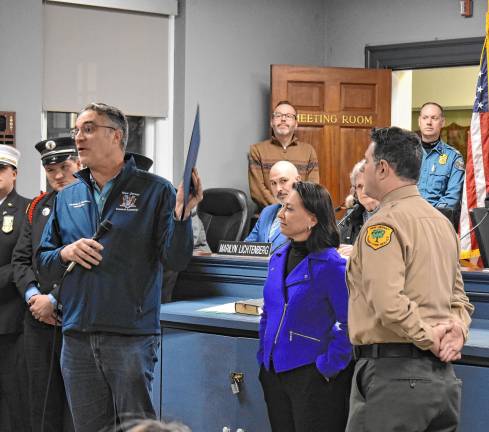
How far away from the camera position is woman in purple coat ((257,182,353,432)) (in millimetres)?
3037

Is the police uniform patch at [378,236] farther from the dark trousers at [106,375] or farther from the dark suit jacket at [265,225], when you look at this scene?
the dark suit jacket at [265,225]

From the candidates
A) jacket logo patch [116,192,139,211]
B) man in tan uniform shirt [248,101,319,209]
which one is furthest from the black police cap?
man in tan uniform shirt [248,101,319,209]

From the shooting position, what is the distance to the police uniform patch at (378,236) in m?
2.52

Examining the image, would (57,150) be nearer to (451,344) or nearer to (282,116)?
(451,344)

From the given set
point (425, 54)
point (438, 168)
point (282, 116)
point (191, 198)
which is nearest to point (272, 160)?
point (282, 116)

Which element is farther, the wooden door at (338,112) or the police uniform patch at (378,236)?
the wooden door at (338,112)

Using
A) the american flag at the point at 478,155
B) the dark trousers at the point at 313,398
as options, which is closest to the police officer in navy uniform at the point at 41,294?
the dark trousers at the point at 313,398

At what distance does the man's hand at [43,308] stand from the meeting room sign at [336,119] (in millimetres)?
4341

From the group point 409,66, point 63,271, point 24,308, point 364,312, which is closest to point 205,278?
point 24,308

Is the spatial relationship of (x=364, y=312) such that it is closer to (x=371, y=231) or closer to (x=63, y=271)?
(x=371, y=231)

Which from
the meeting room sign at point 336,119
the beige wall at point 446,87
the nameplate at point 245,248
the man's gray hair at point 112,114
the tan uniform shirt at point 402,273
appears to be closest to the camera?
the tan uniform shirt at point 402,273

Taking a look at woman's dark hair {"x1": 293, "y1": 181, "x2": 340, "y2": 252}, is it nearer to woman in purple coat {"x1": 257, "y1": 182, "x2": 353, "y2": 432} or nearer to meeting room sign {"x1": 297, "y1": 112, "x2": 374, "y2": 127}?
woman in purple coat {"x1": 257, "y1": 182, "x2": 353, "y2": 432}

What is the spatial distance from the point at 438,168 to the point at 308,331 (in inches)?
154

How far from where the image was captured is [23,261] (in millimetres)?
3850
